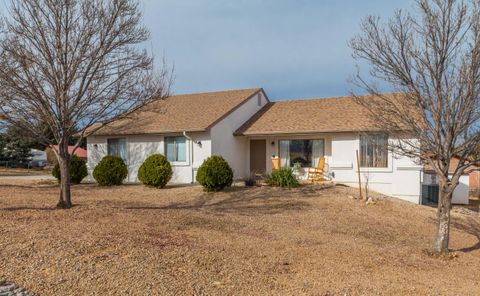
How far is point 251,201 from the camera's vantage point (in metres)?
13.2

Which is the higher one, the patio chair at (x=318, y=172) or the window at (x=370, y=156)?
the window at (x=370, y=156)

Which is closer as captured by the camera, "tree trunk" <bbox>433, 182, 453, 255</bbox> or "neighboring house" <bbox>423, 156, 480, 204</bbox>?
"tree trunk" <bbox>433, 182, 453, 255</bbox>

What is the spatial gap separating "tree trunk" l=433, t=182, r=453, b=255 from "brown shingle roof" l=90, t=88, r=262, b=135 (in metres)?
11.1

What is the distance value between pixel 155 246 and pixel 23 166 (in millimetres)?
43663

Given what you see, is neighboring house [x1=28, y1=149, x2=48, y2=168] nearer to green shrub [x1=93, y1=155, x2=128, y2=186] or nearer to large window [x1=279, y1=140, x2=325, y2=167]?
green shrub [x1=93, y1=155, x2=128, y2=186]

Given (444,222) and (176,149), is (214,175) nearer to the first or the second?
(176,149)

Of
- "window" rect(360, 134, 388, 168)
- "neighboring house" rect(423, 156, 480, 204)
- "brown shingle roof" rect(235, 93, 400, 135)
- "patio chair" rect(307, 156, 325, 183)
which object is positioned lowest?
"neighboring house" rect(423, 156, 480, 204)

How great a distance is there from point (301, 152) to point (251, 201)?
659cm

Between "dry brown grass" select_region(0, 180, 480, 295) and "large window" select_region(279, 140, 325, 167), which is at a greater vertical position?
"large window" select_region(279, 140, 325, 167)

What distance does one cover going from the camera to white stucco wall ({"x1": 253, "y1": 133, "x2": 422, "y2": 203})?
52.8 feet

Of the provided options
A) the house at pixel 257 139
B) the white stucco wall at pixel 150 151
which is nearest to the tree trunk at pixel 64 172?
the house at pixel 257 139

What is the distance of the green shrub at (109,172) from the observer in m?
17.9

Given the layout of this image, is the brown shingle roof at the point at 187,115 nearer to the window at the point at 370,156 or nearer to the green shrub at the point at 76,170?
the green shrub at the point at 76,170

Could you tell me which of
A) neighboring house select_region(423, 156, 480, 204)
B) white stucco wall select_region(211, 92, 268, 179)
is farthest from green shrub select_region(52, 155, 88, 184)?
neighboring house select_region(423, 156, 480, 204)
